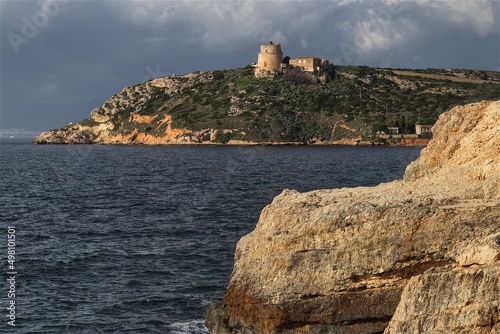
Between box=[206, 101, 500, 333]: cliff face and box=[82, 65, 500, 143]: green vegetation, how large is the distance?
130 m

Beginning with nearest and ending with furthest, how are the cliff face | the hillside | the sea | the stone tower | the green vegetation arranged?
the cliff face, the sea, the green vegetation, the hillside, the stone tower

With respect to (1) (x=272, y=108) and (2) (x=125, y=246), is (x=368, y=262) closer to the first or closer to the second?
(2) (x=125, y=246)

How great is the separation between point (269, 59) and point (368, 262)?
564ft

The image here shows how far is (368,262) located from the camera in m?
15.9

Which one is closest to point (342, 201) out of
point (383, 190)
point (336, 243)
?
point (336, 243)

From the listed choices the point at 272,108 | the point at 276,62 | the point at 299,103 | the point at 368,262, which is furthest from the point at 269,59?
the point at 368,262

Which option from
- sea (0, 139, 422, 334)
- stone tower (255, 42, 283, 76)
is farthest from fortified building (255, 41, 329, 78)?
sea (0, 139, 422, 334)

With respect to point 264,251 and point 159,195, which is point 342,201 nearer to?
point 264,251

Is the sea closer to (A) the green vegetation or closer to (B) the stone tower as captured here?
(A) the green vegetation

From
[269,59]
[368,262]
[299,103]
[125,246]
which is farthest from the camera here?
[269,59]

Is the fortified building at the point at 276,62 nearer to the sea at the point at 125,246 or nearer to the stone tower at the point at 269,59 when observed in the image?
the stone tower at the point at 269,59

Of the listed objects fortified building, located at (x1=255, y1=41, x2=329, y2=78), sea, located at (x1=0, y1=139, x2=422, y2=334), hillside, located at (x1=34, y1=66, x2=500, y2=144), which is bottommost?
sea, located at (x1=0, y1=139, x2=422, y2=334)

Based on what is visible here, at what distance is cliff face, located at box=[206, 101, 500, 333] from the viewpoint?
1394 cm

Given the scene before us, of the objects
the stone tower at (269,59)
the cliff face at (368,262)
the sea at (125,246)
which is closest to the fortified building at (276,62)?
the stone tower at (269,59)
